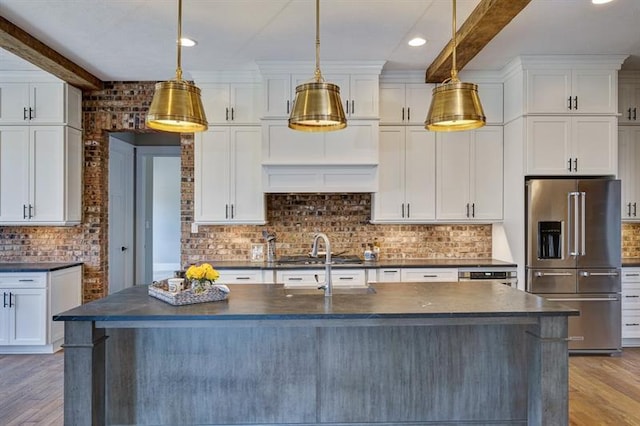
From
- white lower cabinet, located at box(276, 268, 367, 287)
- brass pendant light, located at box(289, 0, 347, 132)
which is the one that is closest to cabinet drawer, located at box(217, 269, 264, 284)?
white lower cabinet, located at box(276, 268, 367, 287)

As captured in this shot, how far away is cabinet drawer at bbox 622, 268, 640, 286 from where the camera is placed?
176 inches

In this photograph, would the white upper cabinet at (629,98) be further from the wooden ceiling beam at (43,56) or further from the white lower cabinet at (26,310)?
the white lower cabinet at (26,310)

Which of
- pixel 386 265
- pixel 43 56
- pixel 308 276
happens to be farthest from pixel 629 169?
pixel 43 56

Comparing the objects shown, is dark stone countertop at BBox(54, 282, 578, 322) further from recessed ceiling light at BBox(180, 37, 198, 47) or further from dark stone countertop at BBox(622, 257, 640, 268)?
dark stone countertop at BBox(622, 257, 640, 268)

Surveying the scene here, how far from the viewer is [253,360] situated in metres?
2.50

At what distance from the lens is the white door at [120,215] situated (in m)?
5.48

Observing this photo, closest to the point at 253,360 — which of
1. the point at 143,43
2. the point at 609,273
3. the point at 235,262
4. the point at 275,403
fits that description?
the point at 275,403

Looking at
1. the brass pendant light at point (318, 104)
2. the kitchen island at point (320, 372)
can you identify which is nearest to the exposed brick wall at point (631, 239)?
Answer: the kitchen island at point (320, 372)

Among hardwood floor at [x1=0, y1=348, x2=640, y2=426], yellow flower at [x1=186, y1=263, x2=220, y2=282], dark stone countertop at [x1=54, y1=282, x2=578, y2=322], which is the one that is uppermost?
yellow flower at [x1=186, y1=263, x2=220, y2=282]

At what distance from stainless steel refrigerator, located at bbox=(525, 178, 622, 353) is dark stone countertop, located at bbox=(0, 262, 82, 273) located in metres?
4.83

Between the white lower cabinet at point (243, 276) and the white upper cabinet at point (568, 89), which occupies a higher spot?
the white upper cabinet at point (568, 89)

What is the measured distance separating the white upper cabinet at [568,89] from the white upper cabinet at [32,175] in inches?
197

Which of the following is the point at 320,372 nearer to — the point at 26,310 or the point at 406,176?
the point at 406,176

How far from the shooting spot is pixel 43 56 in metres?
3.94
